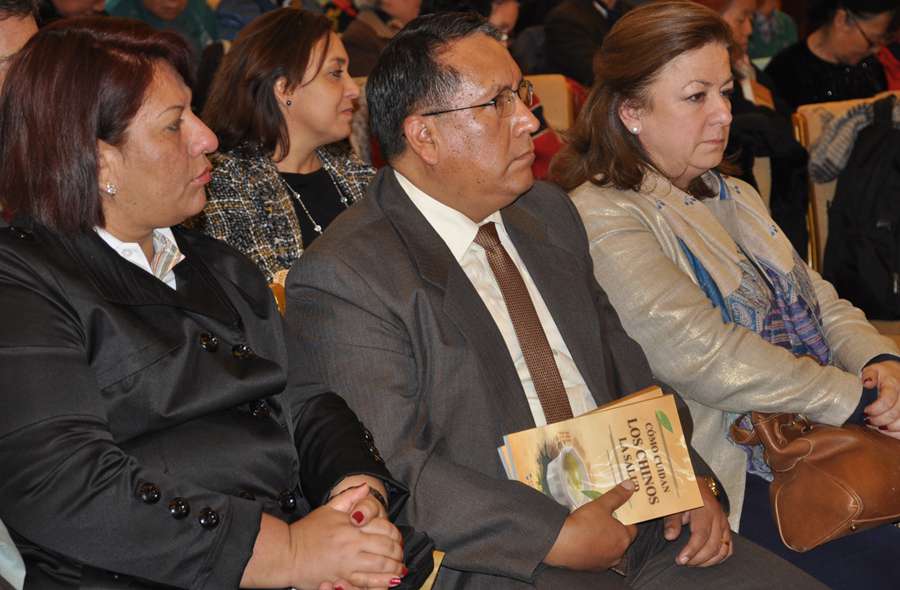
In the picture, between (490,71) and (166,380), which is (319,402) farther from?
(490,71)

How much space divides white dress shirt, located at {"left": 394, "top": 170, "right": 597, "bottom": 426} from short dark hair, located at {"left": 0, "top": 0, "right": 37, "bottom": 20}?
1028 mm

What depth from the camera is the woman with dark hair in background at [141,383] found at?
1.74 m

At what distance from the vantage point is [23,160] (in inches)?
75.7

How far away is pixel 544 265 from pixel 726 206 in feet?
2.60

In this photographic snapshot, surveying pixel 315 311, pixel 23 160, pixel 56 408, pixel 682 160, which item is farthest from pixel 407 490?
pixel 682 160

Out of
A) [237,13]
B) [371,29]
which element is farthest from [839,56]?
[237,13]

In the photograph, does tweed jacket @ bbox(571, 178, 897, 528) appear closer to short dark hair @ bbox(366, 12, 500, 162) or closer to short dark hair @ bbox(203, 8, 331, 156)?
short dark hair @ bbox(366, 12, 500, 162)

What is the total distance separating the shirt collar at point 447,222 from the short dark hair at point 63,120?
0.71m

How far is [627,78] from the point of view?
2.86m

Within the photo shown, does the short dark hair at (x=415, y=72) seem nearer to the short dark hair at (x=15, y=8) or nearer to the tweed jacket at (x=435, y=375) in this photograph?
the tweed jacket at (x=435, y=375)

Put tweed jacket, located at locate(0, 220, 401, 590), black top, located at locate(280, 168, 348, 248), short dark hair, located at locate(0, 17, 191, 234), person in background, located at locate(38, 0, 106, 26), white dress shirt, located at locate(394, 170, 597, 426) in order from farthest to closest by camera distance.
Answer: person in background, located at locate(38, 0, 106, 26) < black top, located at locate(280, 168, 348, 248) < white dress shirt, located at locate(394, 170, 597, 426) < short dark hair, located at locate(0, 17, 191, 234) < tweed jacket, located at locate(0, 220, 401, 590)

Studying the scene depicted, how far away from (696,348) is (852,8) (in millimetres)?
4069

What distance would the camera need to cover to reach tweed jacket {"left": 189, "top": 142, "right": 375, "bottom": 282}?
3.32 m

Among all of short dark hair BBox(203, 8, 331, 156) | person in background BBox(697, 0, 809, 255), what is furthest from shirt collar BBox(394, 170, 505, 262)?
person in background BBox(697, 0, 809, 255)
